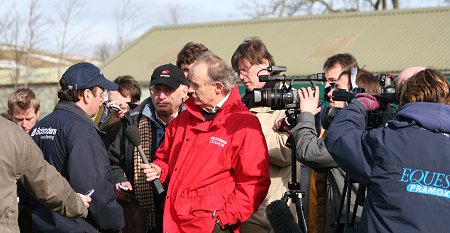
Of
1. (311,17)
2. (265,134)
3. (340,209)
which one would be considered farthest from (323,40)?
(340,209)

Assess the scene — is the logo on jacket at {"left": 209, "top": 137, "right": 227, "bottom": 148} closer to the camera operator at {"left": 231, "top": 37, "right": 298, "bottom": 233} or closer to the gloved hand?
the camera operator at {"left": 231, "top": 37, "right": 298, "bottom": 233}

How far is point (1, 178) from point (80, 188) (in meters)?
1.02

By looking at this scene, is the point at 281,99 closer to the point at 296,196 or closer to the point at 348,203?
the point at 296,196

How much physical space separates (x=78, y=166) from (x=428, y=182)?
2.36m

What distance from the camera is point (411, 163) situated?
396 cm

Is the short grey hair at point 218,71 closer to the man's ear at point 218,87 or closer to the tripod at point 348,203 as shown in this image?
the man's ear at point 218,87

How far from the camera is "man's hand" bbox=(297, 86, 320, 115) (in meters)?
4.90

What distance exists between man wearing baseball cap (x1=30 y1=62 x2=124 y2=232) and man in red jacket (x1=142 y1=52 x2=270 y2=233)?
0.35 m

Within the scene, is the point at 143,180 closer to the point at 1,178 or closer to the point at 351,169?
the point at 1,178

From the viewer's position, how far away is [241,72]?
19.9 ft

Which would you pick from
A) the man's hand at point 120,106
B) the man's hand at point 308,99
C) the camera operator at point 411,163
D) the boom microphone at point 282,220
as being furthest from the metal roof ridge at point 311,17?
the camera operator at point 411,163

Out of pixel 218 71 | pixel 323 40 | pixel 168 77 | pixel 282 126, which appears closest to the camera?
pixel 282 126

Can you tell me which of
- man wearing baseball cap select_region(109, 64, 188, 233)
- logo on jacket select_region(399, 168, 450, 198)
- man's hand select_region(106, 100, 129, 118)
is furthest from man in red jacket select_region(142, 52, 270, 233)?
man's hand select_region(106, 100, 129, 118)

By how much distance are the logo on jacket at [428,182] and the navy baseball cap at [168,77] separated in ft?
8.22
